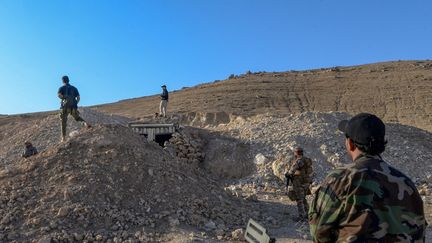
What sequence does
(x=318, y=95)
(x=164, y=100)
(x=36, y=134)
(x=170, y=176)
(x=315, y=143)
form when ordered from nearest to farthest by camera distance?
1. (x=170, y=176)
2. (x=315, y=143)
3. (x=36, y=134)
4. (x=164, y=100)
5. (x=318, y=95)

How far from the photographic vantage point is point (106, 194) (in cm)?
855

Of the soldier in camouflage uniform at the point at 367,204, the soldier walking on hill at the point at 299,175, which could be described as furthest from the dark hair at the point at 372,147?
the soldier walking on hill at the point at 299,175

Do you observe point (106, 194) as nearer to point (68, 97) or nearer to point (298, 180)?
point (298, 180)

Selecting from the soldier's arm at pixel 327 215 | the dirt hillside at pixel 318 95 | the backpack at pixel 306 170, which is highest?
the dirt hillside at pixel 318 95

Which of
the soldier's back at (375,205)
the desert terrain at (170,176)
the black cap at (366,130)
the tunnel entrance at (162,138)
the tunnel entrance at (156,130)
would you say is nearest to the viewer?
the soldier's back at (375,205)

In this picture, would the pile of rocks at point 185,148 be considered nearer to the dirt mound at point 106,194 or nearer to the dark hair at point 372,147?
the dirt mound at point 106,194

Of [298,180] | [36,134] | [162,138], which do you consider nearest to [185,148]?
A: [162,138]

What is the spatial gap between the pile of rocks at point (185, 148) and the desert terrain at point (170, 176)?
0.11ft

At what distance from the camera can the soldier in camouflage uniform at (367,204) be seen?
2.52 metres

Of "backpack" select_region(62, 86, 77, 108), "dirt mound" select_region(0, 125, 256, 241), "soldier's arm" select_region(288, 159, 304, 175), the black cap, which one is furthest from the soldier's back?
"backpack" select_region(62, 86, 77, 108)

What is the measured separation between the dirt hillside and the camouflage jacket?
26.5 m

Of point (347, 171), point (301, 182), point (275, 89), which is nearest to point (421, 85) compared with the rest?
point (275, 89)

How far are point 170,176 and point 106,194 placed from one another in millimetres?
1286

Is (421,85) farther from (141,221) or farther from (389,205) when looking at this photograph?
(389,205)
